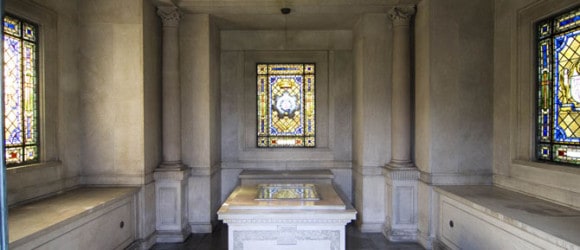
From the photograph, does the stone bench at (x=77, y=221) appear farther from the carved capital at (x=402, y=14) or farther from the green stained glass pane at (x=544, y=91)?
the green stained glass pane at (x=544, y=91)

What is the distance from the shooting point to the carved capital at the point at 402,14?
4.90m

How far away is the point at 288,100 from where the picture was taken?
245 inches

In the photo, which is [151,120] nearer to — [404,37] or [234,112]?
[234,112]

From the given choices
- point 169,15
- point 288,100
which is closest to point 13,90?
point 169,15

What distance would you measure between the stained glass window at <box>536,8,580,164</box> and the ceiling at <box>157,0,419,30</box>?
1709 mm

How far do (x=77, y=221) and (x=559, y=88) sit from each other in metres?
4.82

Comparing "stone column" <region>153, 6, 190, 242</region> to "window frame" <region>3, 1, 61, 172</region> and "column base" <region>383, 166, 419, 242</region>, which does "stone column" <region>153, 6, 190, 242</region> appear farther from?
"column base" <region>383, 166, 419, 242</region>

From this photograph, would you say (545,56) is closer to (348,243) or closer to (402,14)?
(402,14)

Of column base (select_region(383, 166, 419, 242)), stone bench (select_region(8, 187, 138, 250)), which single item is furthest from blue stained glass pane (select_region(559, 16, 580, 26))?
Result: stone bench (select_region(8, 187, 138, 250))

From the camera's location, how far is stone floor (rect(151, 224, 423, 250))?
4.61 m

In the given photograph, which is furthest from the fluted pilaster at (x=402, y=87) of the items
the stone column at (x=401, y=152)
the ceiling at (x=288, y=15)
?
the ceiling at (x=288, y=15)

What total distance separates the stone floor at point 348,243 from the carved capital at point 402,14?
120 inches

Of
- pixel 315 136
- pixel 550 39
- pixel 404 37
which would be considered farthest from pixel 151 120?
pixel 550 39

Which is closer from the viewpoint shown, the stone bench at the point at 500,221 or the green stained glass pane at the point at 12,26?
the stone bench at the point at 500,221
